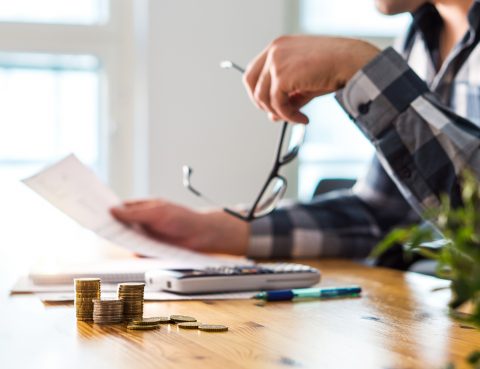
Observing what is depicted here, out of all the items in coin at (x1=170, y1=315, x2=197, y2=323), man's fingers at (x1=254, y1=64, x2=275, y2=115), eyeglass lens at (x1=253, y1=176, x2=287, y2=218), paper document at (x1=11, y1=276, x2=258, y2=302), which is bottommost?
paper document at (x1=11, y1=276, x2=258, y2=302)

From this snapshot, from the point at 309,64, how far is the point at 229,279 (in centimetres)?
31

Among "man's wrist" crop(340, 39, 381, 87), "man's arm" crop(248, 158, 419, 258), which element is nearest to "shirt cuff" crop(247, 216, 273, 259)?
"man's arm" crop(248, 158, 419, 258)

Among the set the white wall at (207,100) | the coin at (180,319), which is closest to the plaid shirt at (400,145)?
the coin at (180,319)

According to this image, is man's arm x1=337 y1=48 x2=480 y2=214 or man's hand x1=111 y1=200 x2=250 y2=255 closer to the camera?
man's arm x1=337 y1=48 x2=480 y2=214

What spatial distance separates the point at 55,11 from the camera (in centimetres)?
303

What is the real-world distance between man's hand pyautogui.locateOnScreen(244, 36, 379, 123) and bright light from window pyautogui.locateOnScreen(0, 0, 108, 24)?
1997 mm

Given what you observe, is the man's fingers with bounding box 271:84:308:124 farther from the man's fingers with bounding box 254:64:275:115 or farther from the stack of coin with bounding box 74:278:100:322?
the stack of coin with bounding box 74:278:100:322

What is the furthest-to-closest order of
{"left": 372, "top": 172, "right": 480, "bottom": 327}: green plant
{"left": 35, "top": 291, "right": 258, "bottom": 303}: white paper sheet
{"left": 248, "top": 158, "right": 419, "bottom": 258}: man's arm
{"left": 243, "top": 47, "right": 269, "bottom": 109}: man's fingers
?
{"left": 248, "top": 158, "right": 419, "bottom": 258}: man's arm
{"left": 243, "top": 47, "right": 269, "bottom": 109}: man's fingers
{"left": 35, "top": 291, "right": 258, "bottom": 303}: white paper sheet
{"left": 372, "top": 172, "right": 480, "bottom": 327}: green plant

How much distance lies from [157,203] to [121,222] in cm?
9

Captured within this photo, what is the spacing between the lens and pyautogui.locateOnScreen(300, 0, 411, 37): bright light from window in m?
3.40

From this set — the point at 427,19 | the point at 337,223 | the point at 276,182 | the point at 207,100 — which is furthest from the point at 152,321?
the point at 207,100

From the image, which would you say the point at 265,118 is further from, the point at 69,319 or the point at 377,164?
the point at 69,319

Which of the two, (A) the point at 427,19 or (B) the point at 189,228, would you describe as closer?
(B) the point at 189,228

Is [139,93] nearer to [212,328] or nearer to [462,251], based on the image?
[212,328]
